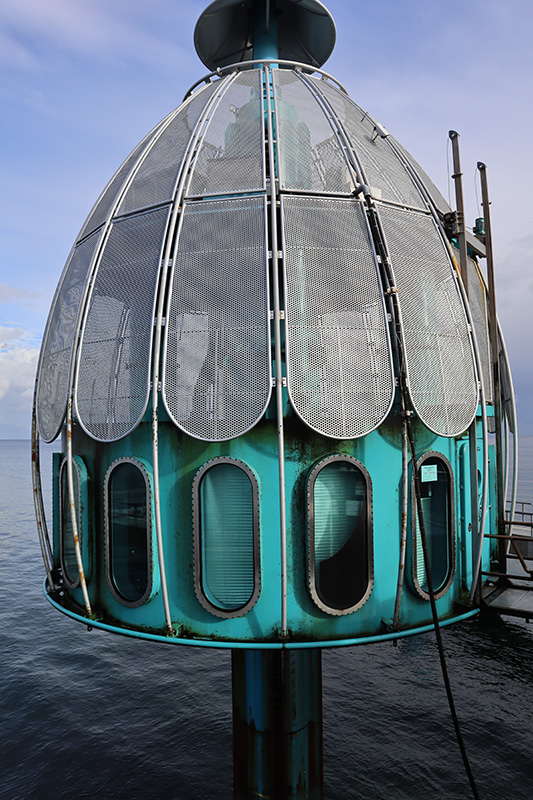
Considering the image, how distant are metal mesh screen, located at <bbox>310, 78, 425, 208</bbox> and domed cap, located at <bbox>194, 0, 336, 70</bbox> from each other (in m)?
3.75

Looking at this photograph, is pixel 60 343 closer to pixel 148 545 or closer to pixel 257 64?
pixel 148 545

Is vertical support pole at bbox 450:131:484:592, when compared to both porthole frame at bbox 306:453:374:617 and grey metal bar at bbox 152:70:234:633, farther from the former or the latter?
grey metal bar at bbox 152:70:234:633

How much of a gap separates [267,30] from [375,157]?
6.47 meters

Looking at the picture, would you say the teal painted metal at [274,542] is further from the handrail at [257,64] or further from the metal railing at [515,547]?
the handrail at [257,64]

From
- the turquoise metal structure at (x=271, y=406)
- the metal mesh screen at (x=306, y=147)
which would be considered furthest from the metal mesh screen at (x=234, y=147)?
the metal mesh screen at (x=306, y=147)

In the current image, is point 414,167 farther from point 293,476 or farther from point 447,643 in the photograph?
point 447,643

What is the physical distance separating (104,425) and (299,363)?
4.04 m

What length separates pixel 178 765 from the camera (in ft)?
80.7

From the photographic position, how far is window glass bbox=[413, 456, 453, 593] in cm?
1105

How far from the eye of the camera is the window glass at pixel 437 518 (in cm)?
1105

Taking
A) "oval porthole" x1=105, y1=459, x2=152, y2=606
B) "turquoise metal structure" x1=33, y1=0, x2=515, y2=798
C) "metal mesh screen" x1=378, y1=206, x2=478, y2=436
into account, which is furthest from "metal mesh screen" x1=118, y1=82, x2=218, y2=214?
"oval porthole" x1=105, y1=459, x2=152, y2=606

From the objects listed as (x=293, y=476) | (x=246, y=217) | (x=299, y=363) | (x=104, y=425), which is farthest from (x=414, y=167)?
(x=104, y=425)

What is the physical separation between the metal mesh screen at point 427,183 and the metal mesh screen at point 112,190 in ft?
20.2

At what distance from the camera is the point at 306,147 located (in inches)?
476
